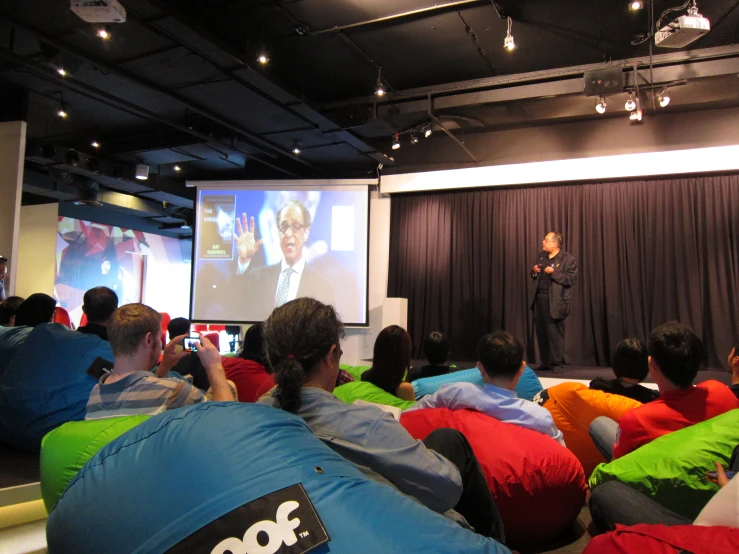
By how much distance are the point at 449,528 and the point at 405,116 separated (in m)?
6.70

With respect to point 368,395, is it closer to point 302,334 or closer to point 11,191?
point 302,334

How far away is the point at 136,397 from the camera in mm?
1755

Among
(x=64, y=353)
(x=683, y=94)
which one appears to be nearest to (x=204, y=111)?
(x=64, y=353)

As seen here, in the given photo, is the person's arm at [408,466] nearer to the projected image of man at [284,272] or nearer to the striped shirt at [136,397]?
the striped shirt at [136,397]

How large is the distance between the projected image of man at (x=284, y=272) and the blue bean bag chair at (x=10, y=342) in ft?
16.1

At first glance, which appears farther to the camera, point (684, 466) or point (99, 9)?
point (99, 9)

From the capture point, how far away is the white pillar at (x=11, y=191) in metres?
5.53

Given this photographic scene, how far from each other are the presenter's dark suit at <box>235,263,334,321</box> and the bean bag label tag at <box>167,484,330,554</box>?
706cm

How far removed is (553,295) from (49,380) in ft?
16.2

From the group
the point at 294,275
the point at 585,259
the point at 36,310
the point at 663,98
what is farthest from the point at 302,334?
the point at 294,275

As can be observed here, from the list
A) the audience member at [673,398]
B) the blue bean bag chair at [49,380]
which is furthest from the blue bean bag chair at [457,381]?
the blue bean bag chair at [49,380]

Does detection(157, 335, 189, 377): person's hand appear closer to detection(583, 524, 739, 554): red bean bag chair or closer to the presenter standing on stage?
detection(583, 524, 739, 554): red bean bag chair

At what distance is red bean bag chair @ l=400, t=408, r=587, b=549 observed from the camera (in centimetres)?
187

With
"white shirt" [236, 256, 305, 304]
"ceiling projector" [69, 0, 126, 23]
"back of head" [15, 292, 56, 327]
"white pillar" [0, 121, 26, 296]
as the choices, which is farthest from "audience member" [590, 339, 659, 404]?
"white pillar" [0, 121, 26, 296]
